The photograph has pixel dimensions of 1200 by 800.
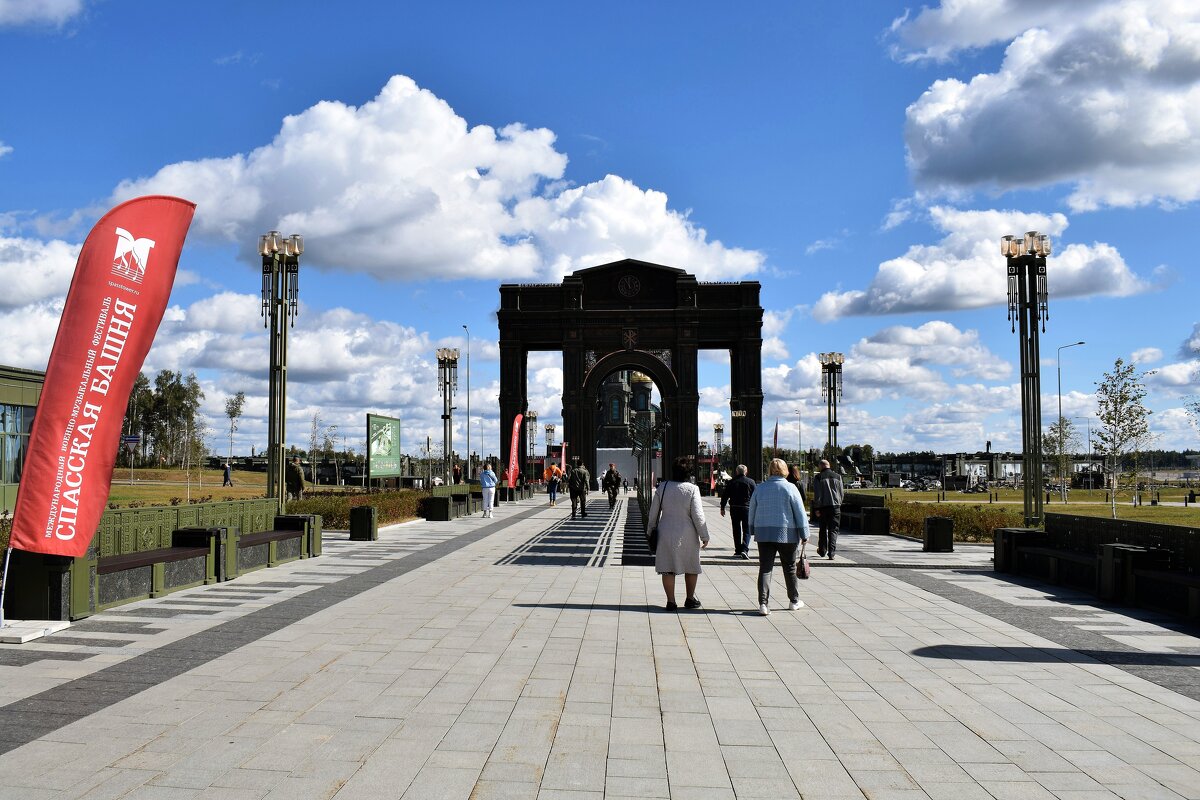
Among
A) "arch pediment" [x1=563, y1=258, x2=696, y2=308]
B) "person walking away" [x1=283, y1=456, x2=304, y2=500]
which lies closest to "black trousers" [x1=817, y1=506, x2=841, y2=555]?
"person walking away" [x1=283, y1=456, x2=304, y2=500]

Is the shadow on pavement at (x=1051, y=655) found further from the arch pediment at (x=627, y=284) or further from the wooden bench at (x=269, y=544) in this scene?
the arch pediment at (x=627, y=284)

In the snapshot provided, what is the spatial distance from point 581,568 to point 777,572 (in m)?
3.17

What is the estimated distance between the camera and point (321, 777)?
4.92 m

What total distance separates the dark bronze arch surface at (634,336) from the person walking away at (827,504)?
179 ft

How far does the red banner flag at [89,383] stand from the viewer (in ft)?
29.4

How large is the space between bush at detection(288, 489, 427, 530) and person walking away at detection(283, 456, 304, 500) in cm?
83

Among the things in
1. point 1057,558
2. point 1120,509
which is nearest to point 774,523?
point 1057,558

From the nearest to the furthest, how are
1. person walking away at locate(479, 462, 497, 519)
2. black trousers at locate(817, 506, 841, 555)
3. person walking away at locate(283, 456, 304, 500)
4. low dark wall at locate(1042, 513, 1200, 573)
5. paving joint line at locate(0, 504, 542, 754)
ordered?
paving joint line at locate(0, 504, 542, 754) < low dark wall at locate(1042, 513, 1200, 573) < black trousers at locate(817, 506, 841, 555) < person walking away at locate(283, 456, 304, 500) < person walking away at locate(479, 462, 497, 519)

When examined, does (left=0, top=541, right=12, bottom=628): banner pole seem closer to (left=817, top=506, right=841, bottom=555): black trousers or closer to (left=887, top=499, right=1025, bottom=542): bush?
(left=817, top=506, right=841, bottom=555): black trousers

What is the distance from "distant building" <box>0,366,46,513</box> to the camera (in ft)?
89.8

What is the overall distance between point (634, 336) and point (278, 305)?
2163 inches

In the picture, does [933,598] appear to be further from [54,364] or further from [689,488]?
[54,364]

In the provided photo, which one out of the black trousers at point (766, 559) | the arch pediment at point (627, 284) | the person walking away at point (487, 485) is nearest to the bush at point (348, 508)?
the person walking away at point (487, 485)

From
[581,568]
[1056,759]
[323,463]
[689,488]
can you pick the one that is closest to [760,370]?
[323,463]
